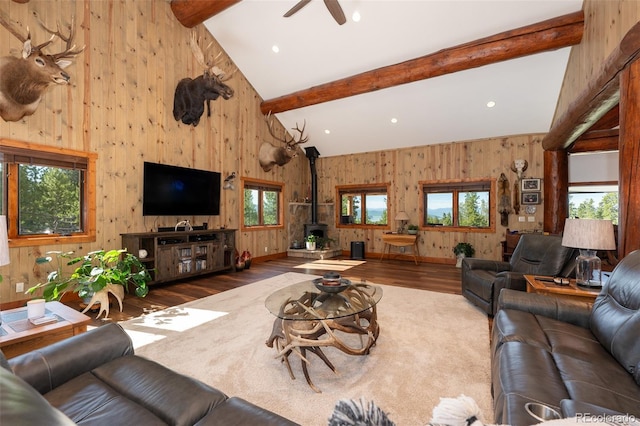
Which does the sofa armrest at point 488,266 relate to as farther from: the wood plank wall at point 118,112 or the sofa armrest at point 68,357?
the wood plank wall at point 118,112

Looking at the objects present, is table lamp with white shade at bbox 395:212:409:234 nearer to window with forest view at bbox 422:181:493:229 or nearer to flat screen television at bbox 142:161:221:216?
window with forest view at bbox 422:181:493:229

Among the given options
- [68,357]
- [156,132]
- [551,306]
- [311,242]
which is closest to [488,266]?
[551,306]

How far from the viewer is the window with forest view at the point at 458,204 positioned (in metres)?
6.73

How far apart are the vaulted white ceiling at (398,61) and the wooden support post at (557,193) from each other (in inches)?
35.2

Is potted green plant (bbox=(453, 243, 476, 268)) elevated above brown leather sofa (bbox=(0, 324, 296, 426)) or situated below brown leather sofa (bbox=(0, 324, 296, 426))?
below

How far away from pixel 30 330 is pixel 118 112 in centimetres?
378

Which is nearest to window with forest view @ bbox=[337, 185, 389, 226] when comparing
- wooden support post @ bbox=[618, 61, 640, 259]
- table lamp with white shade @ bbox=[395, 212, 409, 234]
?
table lamp with white shade @ bbox=[395, 212, 409, 234]

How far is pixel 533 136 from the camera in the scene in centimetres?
622

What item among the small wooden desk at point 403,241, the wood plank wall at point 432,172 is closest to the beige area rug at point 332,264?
the small wooden desk at point 403,241

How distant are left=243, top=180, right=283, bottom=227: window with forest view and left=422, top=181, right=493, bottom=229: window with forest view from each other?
12.6 feet

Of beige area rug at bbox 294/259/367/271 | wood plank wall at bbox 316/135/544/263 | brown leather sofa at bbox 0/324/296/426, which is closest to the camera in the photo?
brown leather sofa at bbox 0/324/296/426

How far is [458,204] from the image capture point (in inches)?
275

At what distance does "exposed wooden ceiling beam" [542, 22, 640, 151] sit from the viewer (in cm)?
226

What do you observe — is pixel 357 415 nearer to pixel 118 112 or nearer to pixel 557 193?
pixel 118 112
